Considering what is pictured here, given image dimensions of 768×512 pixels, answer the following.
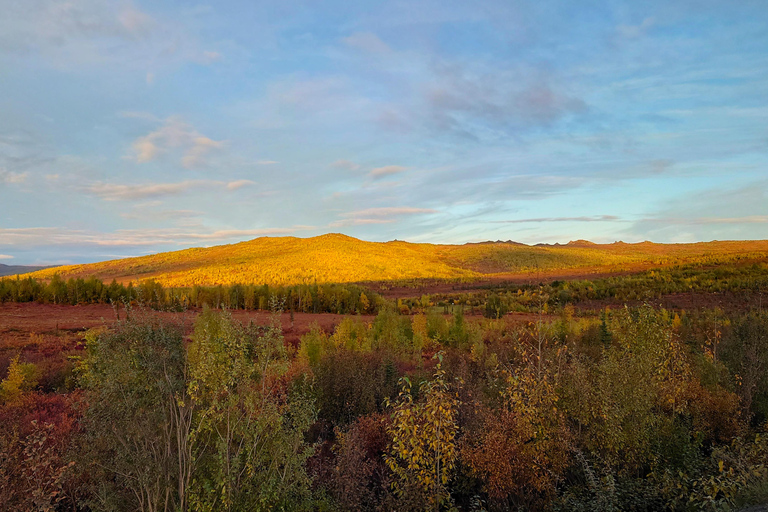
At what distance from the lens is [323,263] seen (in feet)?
434

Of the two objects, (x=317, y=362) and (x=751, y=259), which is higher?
(x=751, y=259)

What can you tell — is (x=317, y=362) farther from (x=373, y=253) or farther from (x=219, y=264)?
(x=373, y=253)

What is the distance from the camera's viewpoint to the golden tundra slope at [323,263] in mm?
113312

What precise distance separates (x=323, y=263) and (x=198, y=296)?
2814 inches

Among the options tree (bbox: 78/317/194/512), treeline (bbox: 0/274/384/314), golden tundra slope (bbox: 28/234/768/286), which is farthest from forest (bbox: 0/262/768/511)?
golden tundra slope (bbox: 28/234/768/286)

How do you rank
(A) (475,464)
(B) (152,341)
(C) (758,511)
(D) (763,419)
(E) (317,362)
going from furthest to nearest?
(E) (317,362) → (D) (763,419) → (A) (475,464) → (B) (152,341) → (C) (758,511)

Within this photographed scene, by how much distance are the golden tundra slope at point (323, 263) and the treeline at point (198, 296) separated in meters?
35.7

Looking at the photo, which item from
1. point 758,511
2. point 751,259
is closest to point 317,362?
point 758,511

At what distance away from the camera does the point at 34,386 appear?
21562mm

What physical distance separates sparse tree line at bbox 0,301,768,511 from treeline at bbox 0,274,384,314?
134 feet

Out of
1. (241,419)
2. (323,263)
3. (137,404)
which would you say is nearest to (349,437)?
(241,419)

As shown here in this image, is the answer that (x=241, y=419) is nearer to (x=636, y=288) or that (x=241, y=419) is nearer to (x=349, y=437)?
(x=349, y=437)

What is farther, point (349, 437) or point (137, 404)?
point (349, 437)

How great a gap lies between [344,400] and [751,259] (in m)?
73.4
